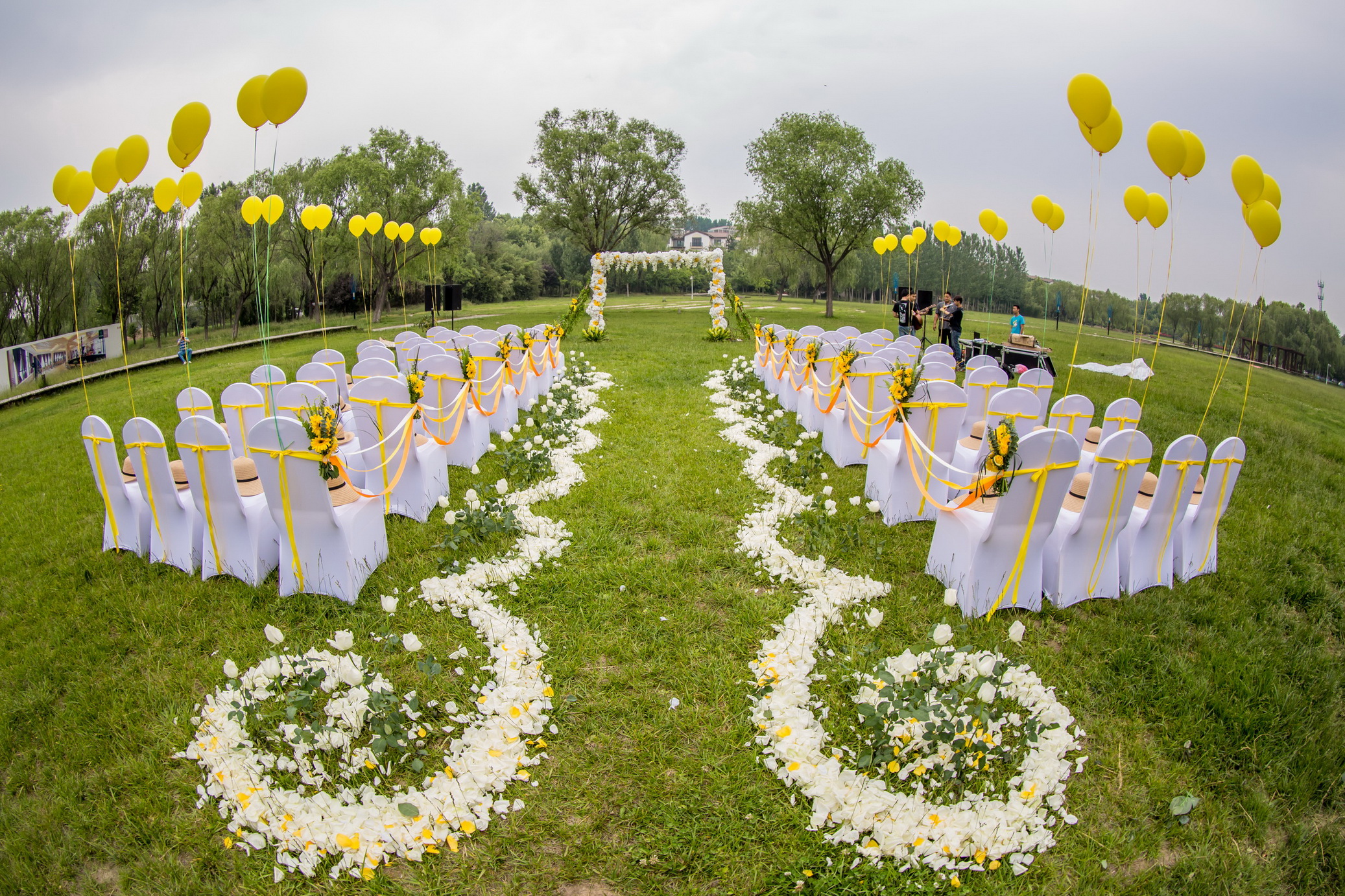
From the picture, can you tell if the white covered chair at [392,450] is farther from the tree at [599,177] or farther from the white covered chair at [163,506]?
the tree at [599,177]

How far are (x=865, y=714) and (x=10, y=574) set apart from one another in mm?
6760

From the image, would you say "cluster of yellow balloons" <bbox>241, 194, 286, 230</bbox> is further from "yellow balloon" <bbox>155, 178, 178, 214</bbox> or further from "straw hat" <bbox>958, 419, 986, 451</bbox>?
"straw hat" <bbox>958, 419, 986, 451</bbox>

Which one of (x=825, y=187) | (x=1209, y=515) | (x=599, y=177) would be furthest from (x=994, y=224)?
(x=599, y=177)

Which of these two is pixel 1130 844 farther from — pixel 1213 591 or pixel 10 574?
pixel 10 574

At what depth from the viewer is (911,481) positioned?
5762 millimetres

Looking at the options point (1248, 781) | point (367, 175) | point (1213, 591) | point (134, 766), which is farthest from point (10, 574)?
point (367, 175)

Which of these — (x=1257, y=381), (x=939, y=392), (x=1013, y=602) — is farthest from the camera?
(x=1257, y=381)

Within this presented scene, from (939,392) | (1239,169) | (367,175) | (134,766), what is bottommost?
(134,766)

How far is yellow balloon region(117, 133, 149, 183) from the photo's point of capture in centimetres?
461

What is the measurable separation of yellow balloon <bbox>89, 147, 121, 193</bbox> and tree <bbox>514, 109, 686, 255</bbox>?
28410mm

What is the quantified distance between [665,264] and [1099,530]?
19.0m

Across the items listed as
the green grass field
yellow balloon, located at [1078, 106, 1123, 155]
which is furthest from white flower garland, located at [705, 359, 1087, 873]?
yellow balloon, located at [1078, 106, 1123, 155]

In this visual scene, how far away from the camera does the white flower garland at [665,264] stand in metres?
20.0

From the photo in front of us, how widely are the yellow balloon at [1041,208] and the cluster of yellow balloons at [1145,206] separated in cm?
303
